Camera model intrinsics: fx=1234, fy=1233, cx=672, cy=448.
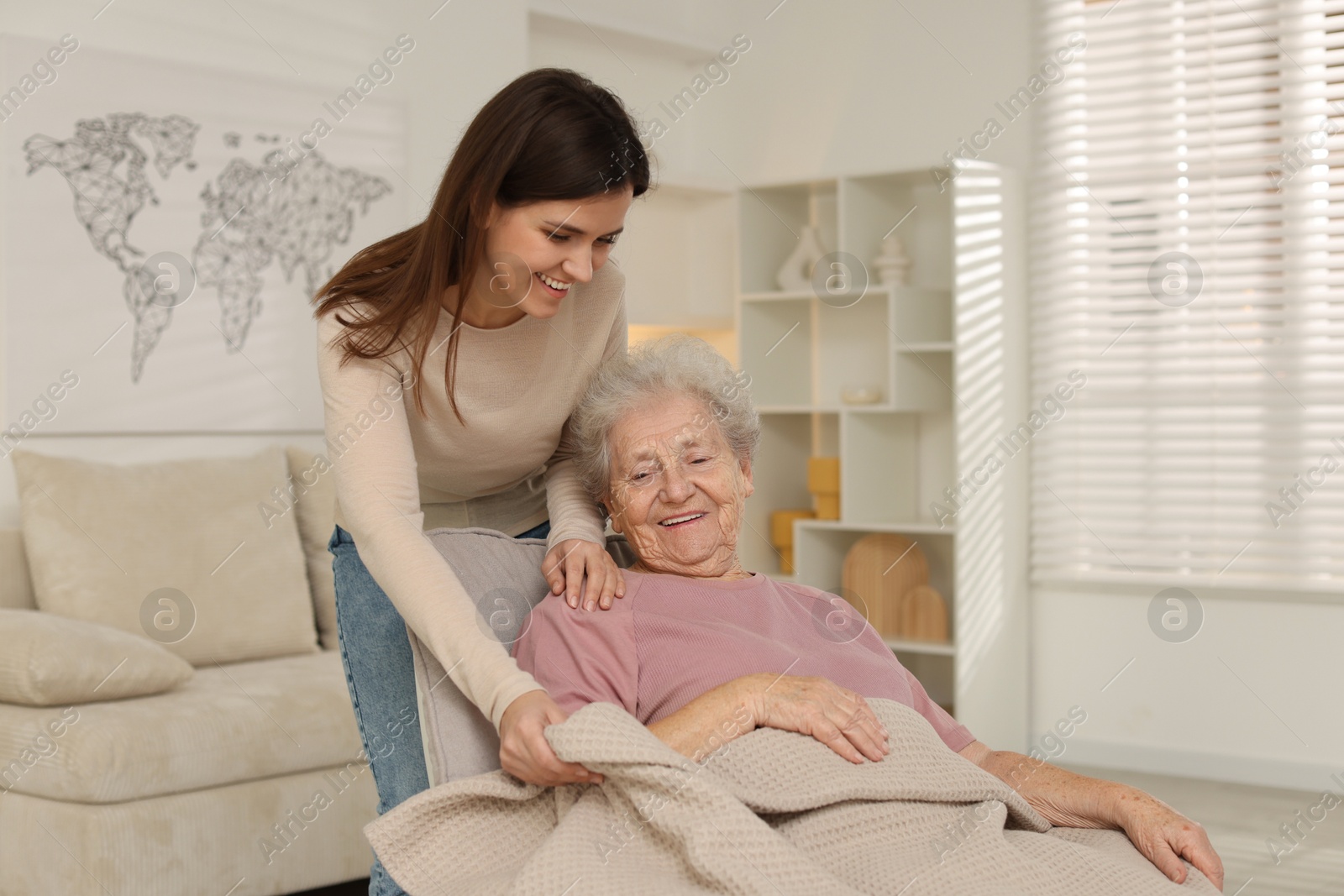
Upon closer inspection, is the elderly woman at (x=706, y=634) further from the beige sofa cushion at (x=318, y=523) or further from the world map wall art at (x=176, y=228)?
the world map wall art at (x=176, y=228)

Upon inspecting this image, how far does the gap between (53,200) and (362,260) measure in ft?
7.29

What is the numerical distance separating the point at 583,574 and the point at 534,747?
0.36 m

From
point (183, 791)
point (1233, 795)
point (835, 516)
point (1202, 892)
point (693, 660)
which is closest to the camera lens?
point (1202, 892)

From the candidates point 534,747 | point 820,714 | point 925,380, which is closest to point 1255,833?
point 925,380

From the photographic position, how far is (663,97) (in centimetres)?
512

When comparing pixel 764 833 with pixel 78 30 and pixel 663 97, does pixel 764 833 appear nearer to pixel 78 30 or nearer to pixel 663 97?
pixel 78 30

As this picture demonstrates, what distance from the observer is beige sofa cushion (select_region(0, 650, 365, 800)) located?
2508 mm

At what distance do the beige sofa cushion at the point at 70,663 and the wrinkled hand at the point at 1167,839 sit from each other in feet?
6.91

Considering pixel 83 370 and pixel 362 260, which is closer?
pixel 362 260

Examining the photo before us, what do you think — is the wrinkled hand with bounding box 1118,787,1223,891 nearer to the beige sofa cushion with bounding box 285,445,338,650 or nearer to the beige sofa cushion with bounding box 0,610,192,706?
the beige sofa cushion with bounding box 0,610,192,706

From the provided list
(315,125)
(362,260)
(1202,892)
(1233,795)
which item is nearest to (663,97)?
(315,125)

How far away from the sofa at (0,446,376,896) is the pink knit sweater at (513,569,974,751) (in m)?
1.45

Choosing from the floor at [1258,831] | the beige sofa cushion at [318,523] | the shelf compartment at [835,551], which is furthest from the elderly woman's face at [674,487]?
the shelf compartment at [835,551]

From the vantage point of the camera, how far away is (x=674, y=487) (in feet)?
5.44
